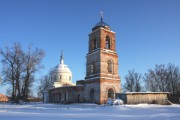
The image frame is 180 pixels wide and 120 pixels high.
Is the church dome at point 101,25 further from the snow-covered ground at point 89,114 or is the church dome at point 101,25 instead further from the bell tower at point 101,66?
the snow-covered ground at point 89,114

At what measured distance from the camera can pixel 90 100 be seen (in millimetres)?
33156

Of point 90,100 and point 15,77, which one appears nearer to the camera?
point 90,100

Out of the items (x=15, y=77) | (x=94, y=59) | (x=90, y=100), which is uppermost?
(x=94, y=59)

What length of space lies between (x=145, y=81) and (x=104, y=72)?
86.7 feet

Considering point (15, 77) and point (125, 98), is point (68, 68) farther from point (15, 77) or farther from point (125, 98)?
point (125, 98)

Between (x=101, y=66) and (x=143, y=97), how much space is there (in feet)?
24.6

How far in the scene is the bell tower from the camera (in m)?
31.9

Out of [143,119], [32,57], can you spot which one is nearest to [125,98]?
[143,119]

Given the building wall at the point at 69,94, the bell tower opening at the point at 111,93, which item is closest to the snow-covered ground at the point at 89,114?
the bell tower opening at the point at 111,93

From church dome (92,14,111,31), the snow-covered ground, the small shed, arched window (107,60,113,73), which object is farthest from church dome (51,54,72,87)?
the snow-covered ground

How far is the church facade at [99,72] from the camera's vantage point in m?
32.0

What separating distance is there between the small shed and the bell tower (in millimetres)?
2506

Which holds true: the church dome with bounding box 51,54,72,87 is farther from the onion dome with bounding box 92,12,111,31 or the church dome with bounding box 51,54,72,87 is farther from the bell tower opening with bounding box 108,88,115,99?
the bell tower opening with bounding box 108,88,115,99

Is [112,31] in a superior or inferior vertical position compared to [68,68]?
superior
